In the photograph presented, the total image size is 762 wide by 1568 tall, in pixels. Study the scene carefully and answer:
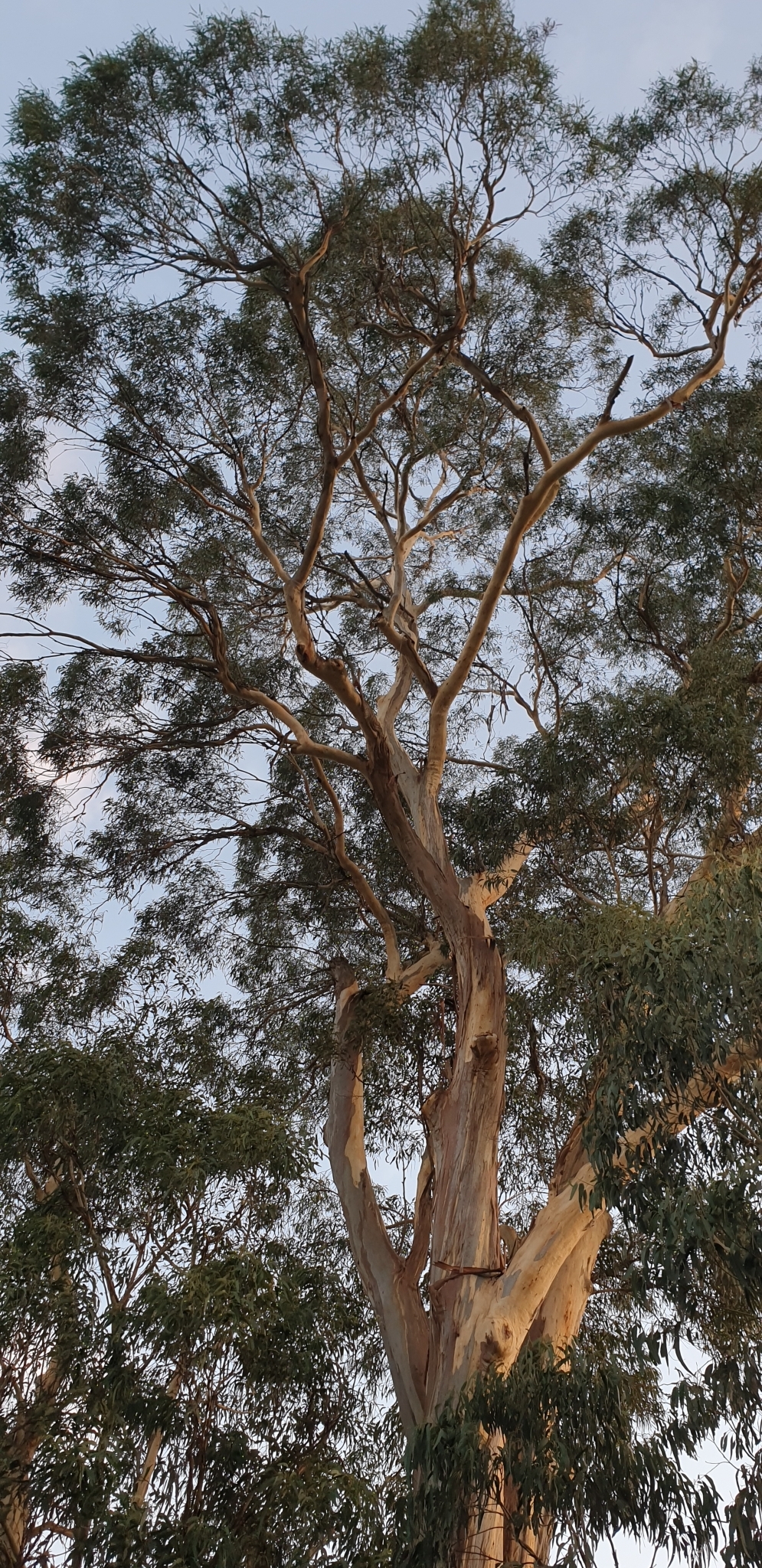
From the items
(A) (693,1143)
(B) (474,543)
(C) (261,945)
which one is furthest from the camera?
(B) (474,543)

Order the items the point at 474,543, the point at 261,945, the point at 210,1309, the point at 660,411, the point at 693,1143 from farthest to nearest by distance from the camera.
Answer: the point at 474,543 → the point at 261,945 → the point at 660,411 → the point at 210,1309 → the point at 693,1143

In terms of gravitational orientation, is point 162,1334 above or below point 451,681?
below

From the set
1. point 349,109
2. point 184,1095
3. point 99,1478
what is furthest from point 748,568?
point 99,1478

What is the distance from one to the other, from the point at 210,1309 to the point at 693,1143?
74.2 inches

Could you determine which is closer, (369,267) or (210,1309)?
(210,1309)

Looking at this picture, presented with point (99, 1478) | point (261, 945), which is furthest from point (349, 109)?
point (99, 1478)

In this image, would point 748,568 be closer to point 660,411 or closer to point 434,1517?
point 660,411

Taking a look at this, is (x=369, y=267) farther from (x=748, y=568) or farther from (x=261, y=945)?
(x=261, y=945)

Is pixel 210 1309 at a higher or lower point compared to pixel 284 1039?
lower

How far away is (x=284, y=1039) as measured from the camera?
7.64m

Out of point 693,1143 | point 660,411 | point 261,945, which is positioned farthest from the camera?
point 261,945

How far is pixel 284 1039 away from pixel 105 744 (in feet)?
7.05

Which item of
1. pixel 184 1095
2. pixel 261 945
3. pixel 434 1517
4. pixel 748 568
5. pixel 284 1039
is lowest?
pixel 434 1517

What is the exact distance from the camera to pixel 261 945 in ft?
26.5
